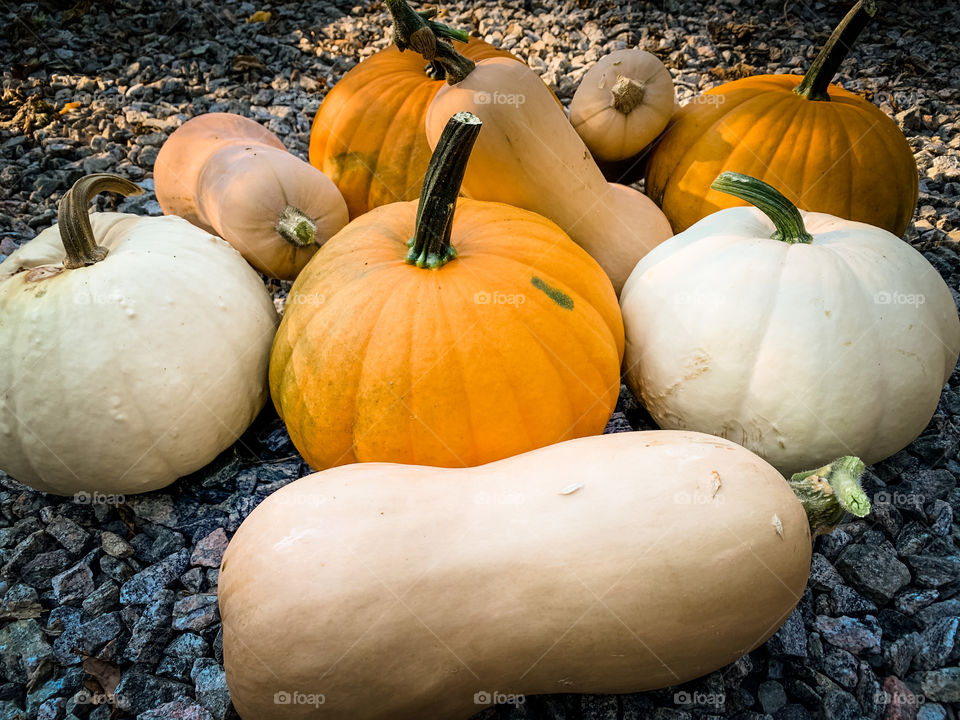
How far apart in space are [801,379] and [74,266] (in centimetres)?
189

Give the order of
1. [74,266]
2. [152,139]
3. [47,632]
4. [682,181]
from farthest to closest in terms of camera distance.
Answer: [152,139]
[682,181]
[74,266]
[47,632]

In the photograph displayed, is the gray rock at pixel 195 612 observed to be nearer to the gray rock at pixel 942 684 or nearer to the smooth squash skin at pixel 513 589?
the smooth squash skin at pixel 513 589

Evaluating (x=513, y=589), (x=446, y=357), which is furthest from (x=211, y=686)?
(x=446, y=357)

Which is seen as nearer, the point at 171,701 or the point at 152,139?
the point at 171,701

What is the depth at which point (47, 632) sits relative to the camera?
63.2 inches

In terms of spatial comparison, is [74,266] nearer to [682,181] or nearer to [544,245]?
[544,245]

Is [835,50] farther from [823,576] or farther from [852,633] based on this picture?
[852,633]

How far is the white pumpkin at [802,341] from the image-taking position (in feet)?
5.40


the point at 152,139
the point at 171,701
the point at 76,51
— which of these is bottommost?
the point at 171,701

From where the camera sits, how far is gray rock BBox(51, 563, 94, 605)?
1678 mm

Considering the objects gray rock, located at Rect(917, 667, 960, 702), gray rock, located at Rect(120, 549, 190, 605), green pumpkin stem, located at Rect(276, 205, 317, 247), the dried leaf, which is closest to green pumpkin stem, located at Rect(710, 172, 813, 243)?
gray rock, located at Rect(917, 667, 960, 702)

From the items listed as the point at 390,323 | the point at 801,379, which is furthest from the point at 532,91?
the point at 801,379

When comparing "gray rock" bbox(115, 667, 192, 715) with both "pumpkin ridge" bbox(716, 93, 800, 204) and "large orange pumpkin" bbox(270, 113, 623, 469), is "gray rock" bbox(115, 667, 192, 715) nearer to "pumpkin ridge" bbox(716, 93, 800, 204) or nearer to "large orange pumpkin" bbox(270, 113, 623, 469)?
"large orange pumpkin" bbox(270, 113, 623, 469)

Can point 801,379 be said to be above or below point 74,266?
below
